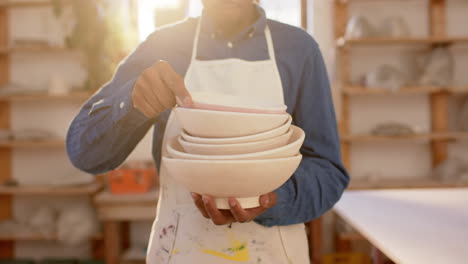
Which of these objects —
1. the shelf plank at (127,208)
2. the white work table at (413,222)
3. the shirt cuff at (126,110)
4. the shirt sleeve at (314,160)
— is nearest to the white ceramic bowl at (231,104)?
the shirt cuff at (126,110)

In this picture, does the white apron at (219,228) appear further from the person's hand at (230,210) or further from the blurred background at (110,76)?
the blurred background at (110,76)

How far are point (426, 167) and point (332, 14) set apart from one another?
1436 mm

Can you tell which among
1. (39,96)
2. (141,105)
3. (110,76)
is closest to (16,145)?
(39,96)

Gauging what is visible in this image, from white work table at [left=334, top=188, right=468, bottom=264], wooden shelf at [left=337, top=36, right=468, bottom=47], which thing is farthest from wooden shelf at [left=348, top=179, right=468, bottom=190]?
white work table at [left=334, top=188, right=468, bottom=264]

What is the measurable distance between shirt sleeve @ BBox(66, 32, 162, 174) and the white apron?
123mm

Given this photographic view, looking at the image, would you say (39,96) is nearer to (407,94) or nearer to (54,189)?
(54,189)

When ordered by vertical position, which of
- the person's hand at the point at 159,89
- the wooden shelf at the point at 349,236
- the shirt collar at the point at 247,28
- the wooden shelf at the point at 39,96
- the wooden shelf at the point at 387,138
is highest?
the shirt collar at the point at 247,28

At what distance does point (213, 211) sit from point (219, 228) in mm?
243

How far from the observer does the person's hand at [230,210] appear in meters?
0.71

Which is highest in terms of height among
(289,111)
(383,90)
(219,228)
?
(289,111)

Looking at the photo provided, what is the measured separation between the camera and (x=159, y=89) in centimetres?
73

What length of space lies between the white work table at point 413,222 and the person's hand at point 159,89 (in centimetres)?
58

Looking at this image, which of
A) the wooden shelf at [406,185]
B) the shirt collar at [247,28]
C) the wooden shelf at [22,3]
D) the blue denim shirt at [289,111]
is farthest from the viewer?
the wooden shelf at [22,3]

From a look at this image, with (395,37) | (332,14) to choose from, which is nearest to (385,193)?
(395,37)
